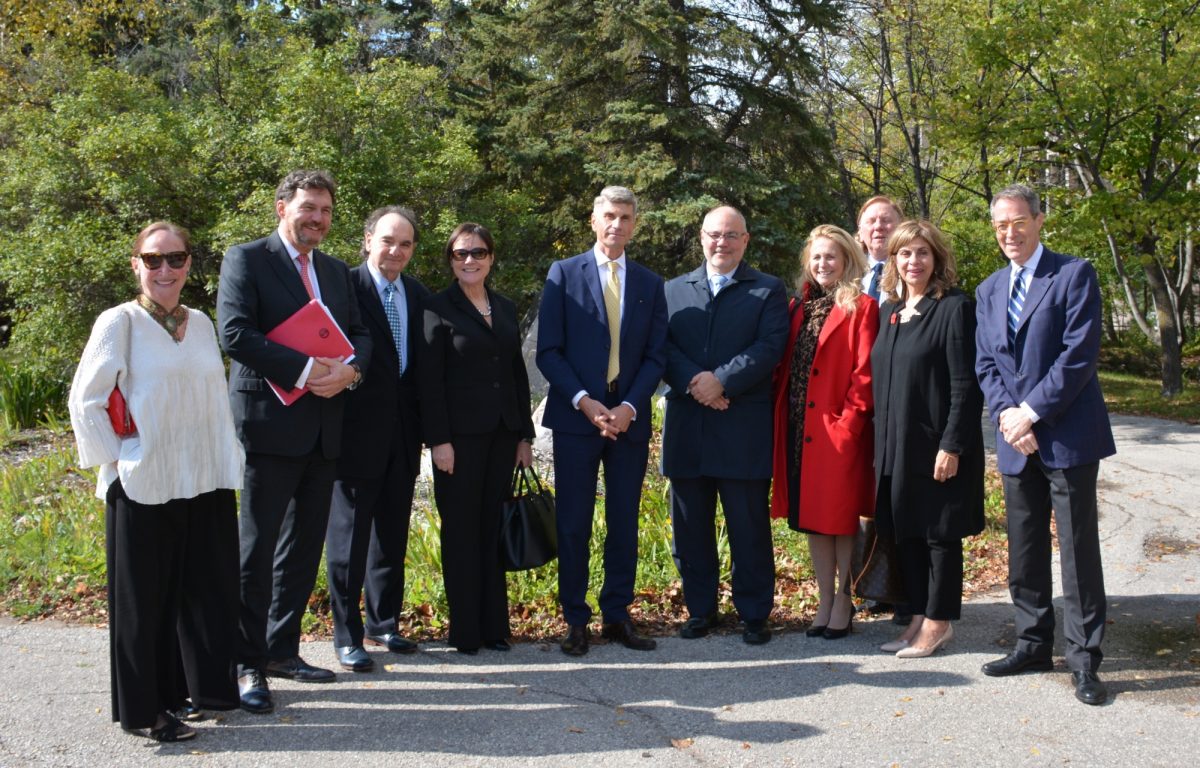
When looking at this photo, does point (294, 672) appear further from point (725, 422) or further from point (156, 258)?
point (725, 422)

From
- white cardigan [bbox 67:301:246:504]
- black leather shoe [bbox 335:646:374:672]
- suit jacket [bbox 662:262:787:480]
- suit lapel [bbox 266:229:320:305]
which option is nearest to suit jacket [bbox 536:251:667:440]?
suit jacket [bbox 662:262:787:480]

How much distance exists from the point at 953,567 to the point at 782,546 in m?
2.24

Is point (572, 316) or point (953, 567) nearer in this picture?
point (953, 567)

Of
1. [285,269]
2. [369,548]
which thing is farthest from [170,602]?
[285,269]

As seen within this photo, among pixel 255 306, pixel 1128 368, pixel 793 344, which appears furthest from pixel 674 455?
pixel 1128 368

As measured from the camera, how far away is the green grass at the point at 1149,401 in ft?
52.1

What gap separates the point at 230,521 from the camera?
425 cm

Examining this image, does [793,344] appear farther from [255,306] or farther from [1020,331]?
[255,306]

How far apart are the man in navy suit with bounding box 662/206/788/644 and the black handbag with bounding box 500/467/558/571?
2.35 ft

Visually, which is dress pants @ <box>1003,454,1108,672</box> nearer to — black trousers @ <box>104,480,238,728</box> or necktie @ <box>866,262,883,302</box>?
necktie @ <box>866,262,883,302</box>

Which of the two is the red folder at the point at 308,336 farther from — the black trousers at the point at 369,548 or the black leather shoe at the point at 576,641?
the black leather shoe at the point at 576,641

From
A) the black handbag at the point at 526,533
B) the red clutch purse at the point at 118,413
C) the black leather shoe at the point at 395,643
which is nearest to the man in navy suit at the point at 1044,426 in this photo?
the black handbag at the point at 526,533

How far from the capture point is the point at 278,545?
4.81 m

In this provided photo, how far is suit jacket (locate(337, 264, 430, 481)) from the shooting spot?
5027 millimetres
